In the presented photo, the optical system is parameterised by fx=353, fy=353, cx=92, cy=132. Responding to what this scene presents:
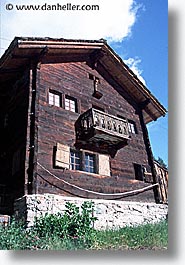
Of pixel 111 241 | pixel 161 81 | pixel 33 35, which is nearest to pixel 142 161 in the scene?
pixel 161 81

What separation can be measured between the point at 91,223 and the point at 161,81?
2906 millimetres

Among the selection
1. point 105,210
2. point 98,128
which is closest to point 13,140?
point 98,128

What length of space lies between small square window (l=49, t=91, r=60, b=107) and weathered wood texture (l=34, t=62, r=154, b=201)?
0.37 feet

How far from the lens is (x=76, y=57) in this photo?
8555 millimetres

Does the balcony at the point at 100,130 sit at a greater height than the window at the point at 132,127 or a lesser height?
lesser

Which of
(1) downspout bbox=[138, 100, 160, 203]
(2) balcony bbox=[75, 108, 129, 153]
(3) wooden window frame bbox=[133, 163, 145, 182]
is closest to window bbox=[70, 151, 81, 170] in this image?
(2) balcony bbox=[75, 108, 129, 153]

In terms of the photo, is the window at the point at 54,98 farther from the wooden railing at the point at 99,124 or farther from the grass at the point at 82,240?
the grass at the point at 82,240

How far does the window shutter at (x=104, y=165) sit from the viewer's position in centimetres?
776

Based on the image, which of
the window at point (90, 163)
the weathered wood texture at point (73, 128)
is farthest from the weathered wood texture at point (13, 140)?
the window at point (90, 163)

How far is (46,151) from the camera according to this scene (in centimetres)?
694

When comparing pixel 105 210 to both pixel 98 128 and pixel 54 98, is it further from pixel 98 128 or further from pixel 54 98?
pixel 54 98

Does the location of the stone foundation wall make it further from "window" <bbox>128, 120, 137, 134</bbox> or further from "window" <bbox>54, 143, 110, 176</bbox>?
"window" <bbox>128, 120, 137, 134</bbox>

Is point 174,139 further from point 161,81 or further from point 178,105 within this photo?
point 161,81

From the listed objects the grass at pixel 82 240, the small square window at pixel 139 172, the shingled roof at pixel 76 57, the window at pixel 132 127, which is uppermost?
the shingled roof at pixel 76 57
